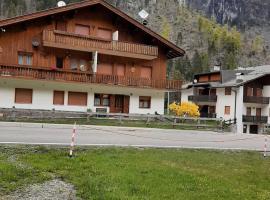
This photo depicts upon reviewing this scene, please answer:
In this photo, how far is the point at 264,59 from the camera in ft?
497

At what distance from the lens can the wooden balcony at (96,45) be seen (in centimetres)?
3262

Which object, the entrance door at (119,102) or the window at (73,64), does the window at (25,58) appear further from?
the entrance door at (119,102)

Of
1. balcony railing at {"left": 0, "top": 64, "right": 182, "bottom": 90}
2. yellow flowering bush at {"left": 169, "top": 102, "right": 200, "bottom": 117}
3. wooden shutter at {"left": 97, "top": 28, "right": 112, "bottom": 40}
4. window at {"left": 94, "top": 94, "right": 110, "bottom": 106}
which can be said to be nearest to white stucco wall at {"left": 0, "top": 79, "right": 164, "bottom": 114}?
window at {"left": 94, "top": 94, "right": 110, "bottom": 106}

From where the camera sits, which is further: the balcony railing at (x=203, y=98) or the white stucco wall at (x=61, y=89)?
the balcony railing at (x=203, y=98)

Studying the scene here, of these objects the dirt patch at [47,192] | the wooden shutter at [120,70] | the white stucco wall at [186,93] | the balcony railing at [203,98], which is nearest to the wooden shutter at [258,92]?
the balcony railing at [203,98]

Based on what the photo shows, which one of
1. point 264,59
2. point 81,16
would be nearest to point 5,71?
point 81,16

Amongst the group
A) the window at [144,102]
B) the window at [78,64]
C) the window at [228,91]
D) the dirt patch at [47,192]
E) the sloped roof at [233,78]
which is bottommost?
the dirt patch at [47,192]

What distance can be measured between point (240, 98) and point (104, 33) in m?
27.0

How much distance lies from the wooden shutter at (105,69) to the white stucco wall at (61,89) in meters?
1.41

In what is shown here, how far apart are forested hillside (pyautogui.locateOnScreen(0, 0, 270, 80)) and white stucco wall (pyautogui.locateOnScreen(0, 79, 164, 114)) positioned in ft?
274

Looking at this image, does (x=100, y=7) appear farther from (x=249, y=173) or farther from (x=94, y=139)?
(x=249, y=173)

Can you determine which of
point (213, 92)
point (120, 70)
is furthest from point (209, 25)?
point (120, 70)

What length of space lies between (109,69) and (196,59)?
85.7 meters

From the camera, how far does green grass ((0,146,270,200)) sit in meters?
9.09
